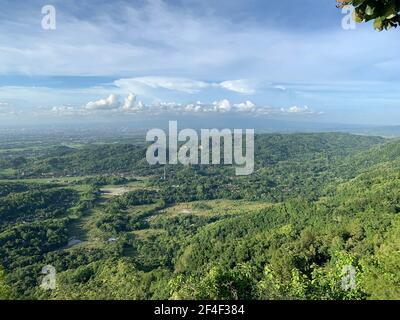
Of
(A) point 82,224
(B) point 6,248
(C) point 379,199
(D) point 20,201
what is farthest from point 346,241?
(D) point 20,201

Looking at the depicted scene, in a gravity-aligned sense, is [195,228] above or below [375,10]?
below

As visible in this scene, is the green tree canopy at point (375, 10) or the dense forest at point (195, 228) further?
the dense forest at point (195, 228)

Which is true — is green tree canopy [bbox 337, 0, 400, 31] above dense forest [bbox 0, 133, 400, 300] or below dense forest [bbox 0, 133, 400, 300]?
above

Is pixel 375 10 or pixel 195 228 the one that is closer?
pixel 375 10

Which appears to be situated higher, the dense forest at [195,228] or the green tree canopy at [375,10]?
the green tree canopy at [375,10]

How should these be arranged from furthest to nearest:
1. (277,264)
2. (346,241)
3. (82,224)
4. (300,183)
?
1. (300,183)
2. (82,224)
3. (346,241)
4. (277,264)

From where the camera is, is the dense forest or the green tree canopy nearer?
the green tree canopy
